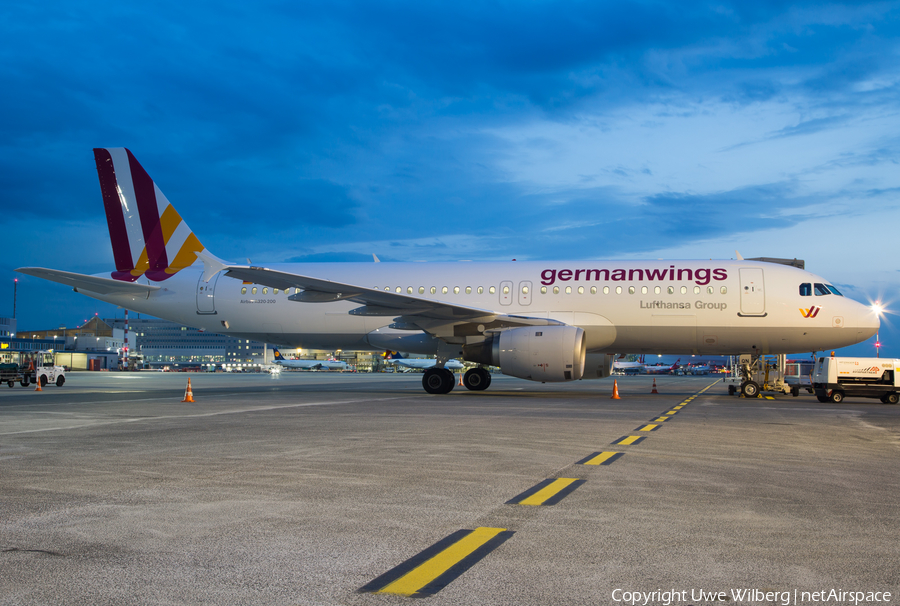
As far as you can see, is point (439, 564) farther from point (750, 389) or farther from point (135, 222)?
point (135, 222)

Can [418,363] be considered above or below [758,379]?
below

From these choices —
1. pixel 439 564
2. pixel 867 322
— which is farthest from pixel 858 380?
pixel 439 564

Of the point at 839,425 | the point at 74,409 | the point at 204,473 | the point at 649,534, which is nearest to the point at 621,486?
the point at 649,534

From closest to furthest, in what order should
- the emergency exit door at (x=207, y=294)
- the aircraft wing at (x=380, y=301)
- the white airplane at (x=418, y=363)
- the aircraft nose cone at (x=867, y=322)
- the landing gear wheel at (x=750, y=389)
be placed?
the aircraft wing at (x=380, y=301) → the aircraft nose cone at (x=867, y=322) → the landing gear wheel at (x=750, y=389) → the emergency exit door at (x=207, y=294) → the white airplane at (x=418, y=363)

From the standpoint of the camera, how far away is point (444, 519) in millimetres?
4332

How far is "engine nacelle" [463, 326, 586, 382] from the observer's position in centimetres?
1775

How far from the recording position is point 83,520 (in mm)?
4266

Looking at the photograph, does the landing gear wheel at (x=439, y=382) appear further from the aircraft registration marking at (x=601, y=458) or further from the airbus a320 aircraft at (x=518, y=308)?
the aircraft registration marking at (x=601, y=458)

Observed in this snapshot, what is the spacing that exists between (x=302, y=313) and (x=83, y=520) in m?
18.0

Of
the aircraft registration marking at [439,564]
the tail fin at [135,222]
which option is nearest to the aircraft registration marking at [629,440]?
the aircraft registration marking at [439,564]

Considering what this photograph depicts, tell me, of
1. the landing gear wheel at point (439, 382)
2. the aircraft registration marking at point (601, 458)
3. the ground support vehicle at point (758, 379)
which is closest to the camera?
the aircraft registration marking at point (601, 458)

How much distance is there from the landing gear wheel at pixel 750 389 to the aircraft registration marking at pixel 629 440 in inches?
565

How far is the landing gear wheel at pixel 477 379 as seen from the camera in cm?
2245

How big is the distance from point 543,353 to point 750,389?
846cm
